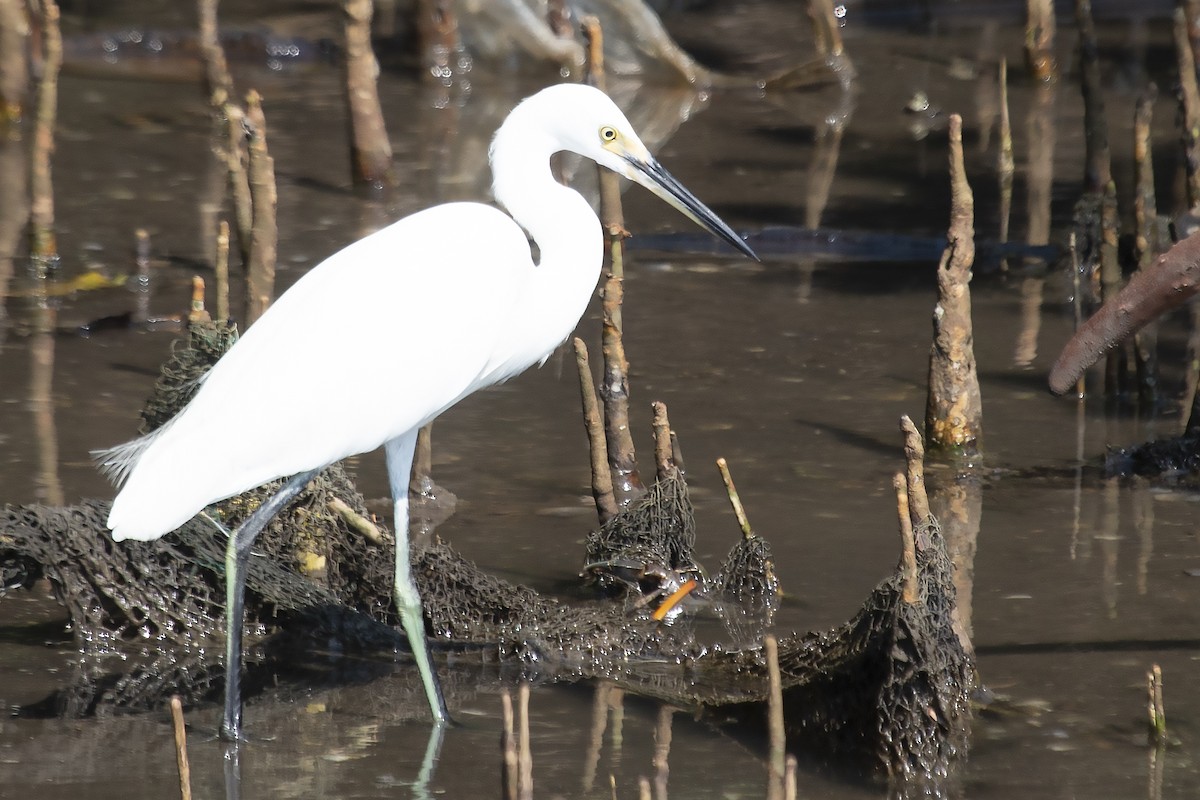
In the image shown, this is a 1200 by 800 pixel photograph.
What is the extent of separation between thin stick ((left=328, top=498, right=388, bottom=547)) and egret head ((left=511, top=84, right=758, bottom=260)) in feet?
4.63

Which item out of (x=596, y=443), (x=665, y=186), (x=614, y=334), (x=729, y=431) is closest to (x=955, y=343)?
(x=729, y=431)

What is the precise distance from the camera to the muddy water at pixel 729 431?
15.5ft

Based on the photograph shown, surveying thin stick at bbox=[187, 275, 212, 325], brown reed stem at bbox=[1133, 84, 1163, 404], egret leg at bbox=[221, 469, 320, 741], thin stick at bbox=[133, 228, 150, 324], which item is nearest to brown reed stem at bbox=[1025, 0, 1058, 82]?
brown reed stem at bbox=[1133, 84, 1163, 404]

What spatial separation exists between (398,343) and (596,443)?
1169 mm

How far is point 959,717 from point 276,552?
8.08 feet

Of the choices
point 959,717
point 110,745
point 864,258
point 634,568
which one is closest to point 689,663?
point 634,568

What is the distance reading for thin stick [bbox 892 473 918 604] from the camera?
14.0ft

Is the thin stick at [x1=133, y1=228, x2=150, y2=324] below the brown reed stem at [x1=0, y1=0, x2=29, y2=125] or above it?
below

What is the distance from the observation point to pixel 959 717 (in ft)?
15.4

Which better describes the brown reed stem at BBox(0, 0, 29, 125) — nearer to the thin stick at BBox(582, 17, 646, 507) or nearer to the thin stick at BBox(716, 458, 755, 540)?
the thin stick at BBox(582, 17, 646, 507)

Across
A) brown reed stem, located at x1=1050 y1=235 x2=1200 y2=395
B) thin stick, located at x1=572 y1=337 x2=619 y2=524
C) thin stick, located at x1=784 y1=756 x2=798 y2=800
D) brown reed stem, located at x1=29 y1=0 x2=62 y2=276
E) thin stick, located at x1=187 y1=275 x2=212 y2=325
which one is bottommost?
thin stick, located at x1=784 y1=756 x2=798 y2=800

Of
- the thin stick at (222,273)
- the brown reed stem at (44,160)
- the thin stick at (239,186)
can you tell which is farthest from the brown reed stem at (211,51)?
the thin stick at (222,273)

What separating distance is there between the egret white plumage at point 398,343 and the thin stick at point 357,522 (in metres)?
0.42

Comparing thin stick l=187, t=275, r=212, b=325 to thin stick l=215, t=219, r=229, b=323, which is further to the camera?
thin stick l=215, t=219, r=229, b=323
